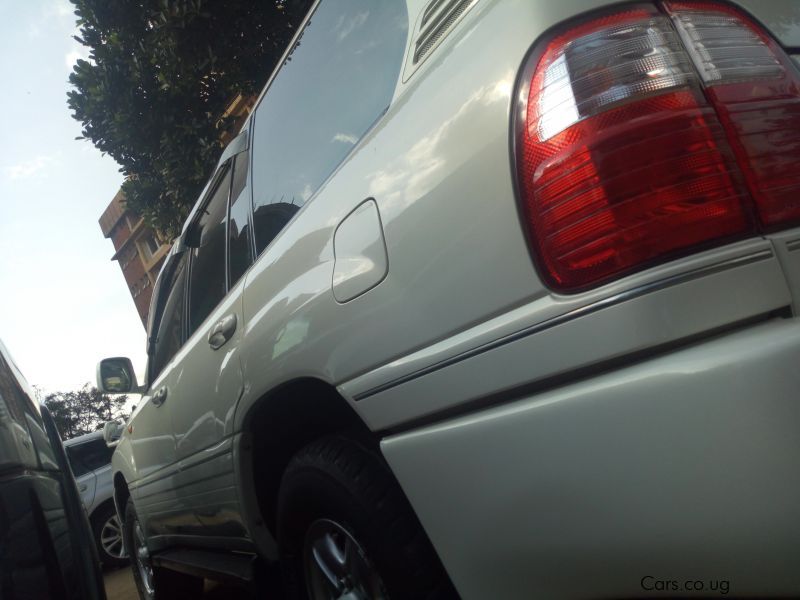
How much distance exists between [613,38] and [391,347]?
0.68 m

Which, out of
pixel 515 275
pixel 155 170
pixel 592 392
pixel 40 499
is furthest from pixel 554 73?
pixel 155 170

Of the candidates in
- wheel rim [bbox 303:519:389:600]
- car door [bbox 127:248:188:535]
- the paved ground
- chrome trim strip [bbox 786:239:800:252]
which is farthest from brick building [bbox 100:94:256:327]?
chrome trim strip [bbox 786:239:800:252]

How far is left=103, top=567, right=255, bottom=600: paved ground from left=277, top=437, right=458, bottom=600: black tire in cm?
57

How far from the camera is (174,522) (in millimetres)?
2951

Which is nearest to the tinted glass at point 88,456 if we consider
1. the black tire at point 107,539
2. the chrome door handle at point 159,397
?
the black tire at point 107,539

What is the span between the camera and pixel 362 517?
55.3 inches

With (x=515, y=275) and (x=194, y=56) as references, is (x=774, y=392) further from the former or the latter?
(x=194, y=56)

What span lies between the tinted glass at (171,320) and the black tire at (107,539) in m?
5.34

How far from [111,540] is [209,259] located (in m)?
6.79

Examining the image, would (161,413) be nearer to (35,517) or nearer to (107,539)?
(35,517)

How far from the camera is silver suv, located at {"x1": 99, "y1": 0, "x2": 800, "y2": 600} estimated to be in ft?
2.67

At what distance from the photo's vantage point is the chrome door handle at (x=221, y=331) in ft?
6.60

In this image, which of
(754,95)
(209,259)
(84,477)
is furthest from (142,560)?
(84,477)

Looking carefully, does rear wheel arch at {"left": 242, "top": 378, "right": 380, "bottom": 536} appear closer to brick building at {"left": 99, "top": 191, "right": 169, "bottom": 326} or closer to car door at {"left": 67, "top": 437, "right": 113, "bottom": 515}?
car door at {"left": 67, "top": 437, "right": 113, "bottom": 515}
